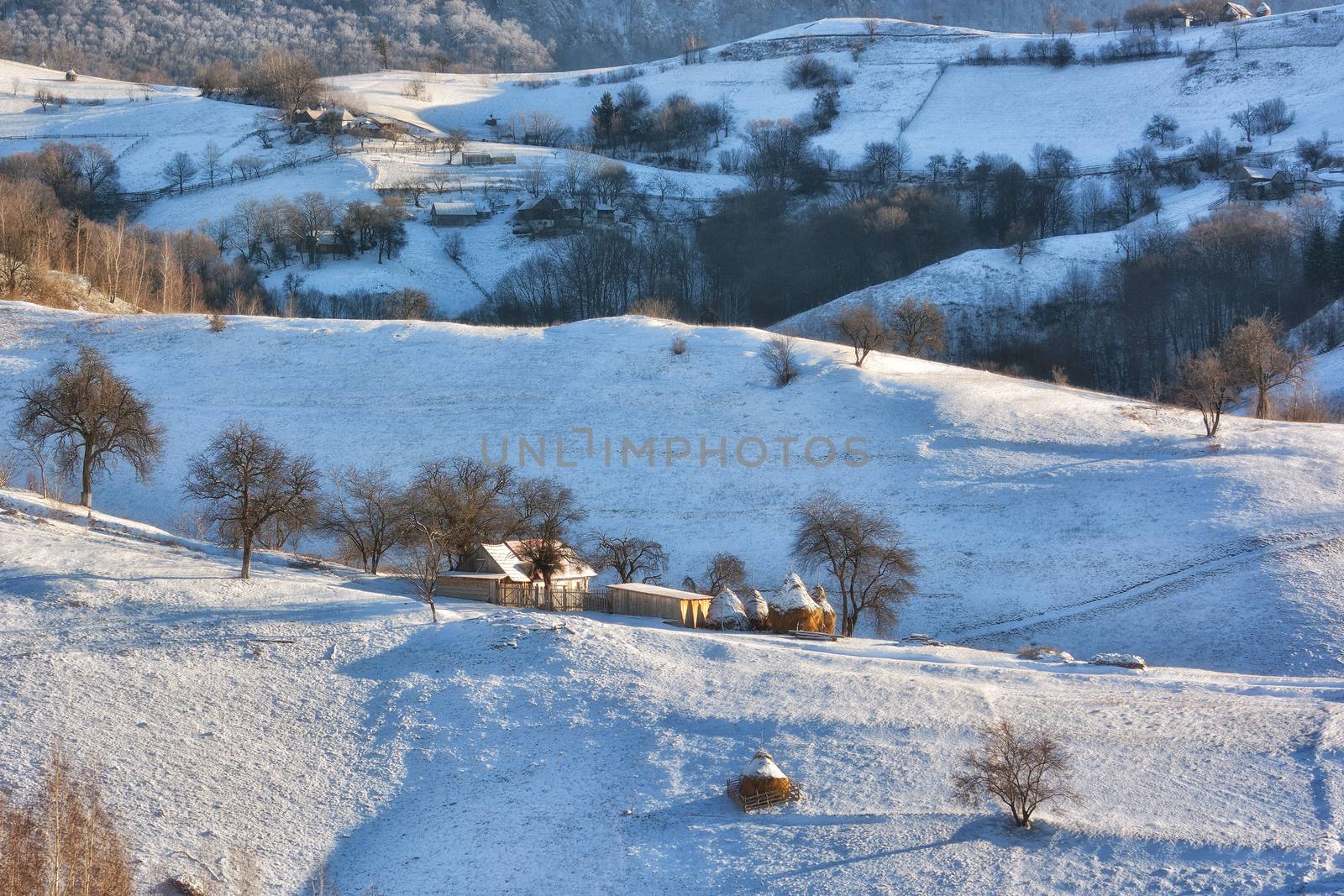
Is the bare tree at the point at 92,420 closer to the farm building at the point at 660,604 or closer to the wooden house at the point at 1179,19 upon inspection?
the farm building at the point at 660,604

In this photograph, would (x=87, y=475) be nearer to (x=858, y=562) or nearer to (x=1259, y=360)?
(x=858, y=562)

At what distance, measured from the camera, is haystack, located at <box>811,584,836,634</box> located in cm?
3791

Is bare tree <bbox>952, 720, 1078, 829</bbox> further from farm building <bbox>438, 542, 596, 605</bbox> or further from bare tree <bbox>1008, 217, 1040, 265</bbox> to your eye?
bare tree <bbox>1008, 217, 1040, 265</bbox>

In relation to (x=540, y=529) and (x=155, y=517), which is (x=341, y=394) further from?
(x=540, y=529)

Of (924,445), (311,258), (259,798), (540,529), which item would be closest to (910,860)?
(259,798)

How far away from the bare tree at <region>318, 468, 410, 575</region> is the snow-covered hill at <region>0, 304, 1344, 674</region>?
482cm

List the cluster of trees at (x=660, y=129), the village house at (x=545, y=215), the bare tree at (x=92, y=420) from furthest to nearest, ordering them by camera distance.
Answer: the cluster of trees at (x=660, y=129) → the village house at (x=545, y=215) → the bare tree at (x=92, y=420)

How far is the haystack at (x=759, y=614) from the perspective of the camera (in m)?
37.1

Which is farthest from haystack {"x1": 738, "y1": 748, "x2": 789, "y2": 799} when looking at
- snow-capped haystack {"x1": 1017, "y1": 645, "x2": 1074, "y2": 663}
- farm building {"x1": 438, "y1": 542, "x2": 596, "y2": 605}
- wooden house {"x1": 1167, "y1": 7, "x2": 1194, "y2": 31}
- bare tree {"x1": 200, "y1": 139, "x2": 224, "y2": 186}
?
wooden house {"x1": 1167, "y1": 7, "x2": 1194, "y2": 31}

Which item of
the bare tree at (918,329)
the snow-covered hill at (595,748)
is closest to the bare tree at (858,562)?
the snow-covered hill at (595,748)

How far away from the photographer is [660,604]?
121ft

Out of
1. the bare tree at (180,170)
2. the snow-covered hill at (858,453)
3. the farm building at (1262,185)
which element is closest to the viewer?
the snow-covered hill at (858,453)

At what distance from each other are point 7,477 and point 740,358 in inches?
1329

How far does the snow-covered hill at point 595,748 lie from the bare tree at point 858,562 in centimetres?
564
